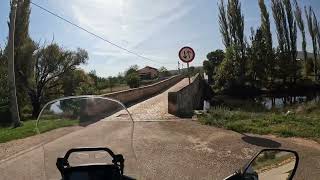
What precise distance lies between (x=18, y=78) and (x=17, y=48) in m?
2.15

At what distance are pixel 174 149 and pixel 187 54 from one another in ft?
22.1

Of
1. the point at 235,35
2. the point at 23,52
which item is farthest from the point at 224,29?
the point at 23,52

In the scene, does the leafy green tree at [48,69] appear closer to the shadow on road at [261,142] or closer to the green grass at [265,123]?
the green grass at [265,123]

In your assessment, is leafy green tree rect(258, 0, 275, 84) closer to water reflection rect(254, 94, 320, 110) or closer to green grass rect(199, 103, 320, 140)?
water reflection rect(254, 94, 320, 110)

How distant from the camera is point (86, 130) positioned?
3602 millimetres

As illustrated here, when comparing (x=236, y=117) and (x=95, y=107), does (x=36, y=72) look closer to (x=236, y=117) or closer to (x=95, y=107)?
(x=236, y=117)

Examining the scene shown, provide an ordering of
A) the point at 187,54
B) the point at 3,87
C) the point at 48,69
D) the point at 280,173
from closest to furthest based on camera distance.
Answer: the point at 280,173 → the point at 187,54 → the point at 3,87 → the point at 48,69

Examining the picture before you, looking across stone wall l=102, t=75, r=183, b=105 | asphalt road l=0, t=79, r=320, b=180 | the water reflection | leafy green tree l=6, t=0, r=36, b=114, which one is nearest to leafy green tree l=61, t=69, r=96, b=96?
leafy green tree l=6, t=0, r=36, b=114

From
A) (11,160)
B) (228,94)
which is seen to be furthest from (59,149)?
(228,94)

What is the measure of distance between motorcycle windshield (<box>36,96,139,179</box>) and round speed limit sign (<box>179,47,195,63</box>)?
42.4 feet

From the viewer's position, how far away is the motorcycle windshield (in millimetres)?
3342

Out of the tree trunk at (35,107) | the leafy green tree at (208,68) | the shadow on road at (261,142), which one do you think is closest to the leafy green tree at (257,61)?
the leafy green tree at (208,68)

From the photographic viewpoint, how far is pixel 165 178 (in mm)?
8227

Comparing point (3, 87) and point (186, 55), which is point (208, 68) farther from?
point (186, 55)
